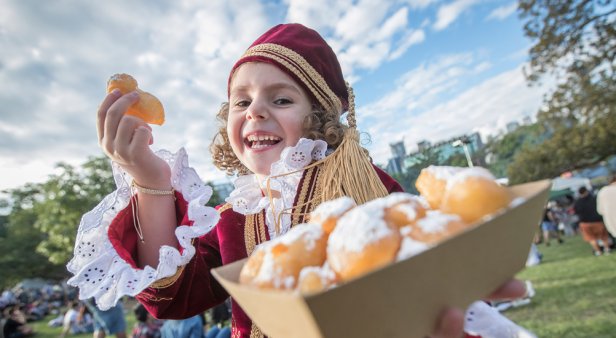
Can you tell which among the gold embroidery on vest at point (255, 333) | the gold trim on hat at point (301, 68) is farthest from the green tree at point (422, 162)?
the gold embroidery on vest at point (255, 333)

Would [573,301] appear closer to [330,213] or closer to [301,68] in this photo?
[301,68]

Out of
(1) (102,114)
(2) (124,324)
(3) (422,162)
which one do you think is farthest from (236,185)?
(2) (124,324)

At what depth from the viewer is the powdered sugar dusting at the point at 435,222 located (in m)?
0.59

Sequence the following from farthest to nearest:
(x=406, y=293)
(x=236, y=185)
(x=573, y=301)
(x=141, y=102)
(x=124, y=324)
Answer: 1. (x=124, y=324)
2. (x=573, y=301)
3. (x=236, y=185)
4. (x=141, y=102)
5. (x=406, y=293)

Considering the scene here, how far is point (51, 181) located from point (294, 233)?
23415 millimetres

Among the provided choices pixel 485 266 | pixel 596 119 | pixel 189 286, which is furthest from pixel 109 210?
pixel 596 119

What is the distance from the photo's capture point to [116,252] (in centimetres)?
126

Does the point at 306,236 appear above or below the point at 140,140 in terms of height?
below

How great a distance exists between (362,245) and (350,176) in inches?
29.4

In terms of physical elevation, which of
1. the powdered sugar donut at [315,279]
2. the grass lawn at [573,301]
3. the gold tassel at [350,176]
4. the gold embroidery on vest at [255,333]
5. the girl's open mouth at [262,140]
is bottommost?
the grass lawn at [573,301]

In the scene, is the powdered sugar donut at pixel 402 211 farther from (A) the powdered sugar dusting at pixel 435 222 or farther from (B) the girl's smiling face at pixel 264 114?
(B) the girl's smiling face at pixel 264 114

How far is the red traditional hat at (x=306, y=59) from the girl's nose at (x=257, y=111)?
19cm

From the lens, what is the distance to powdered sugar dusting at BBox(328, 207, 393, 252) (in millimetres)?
583

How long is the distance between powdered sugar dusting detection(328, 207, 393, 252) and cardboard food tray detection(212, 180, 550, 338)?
0.08 meters
